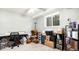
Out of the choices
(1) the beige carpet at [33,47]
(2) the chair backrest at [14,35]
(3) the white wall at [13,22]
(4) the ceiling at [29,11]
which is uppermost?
(4) the ceiling at [29,11]

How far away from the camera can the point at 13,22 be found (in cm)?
191

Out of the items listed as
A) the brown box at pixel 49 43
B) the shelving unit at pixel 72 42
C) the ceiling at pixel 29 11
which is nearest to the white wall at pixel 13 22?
the ceiling at pixel 29 11

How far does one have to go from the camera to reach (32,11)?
1.93 meters

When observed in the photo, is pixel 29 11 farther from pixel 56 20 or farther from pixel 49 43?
pixel 49 43

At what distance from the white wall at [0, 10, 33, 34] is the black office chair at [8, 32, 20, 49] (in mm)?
95

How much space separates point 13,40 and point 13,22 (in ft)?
1.12

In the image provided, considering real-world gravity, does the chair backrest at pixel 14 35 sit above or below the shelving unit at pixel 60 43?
above

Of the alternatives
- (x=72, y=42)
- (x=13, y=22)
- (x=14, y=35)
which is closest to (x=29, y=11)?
(x=13, y=22)

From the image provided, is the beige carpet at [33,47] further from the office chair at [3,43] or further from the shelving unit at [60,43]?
the office chair at [3,43]

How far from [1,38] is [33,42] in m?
0.60

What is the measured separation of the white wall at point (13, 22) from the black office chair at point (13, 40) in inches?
3.7

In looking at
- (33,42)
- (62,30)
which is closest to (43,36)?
(33,42)

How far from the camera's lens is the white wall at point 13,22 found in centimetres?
188

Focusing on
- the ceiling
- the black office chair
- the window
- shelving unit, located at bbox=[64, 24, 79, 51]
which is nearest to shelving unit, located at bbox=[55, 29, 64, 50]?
shelving unit, located at bbox=[64, 24, 79, 51]
